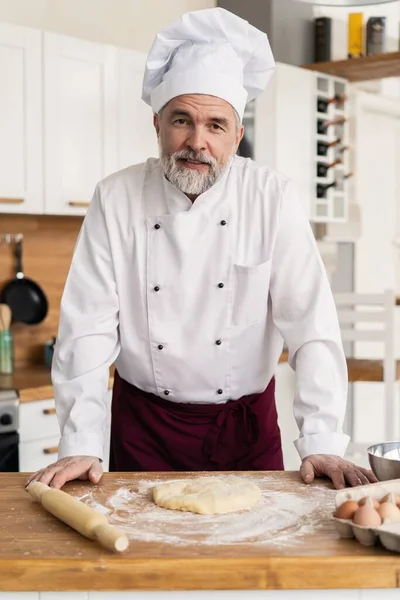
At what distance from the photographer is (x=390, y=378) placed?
3945 millimetres

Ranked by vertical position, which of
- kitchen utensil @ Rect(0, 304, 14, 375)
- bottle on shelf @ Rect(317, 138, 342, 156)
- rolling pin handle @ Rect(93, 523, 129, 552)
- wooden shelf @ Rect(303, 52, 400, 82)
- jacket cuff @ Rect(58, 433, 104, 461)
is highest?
wooden shelf @ Rect(303, 52, 400, 82)

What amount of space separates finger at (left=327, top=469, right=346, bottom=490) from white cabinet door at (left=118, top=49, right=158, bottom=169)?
2.02m

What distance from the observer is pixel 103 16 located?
3732 millimetres

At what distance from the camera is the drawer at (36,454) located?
9.55 feet

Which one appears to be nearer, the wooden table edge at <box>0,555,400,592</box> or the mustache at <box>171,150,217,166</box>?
the wooden table edge at <box>0,555,400,592</box>

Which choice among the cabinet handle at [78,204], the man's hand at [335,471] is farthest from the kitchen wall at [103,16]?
the man's hand at [335,471]

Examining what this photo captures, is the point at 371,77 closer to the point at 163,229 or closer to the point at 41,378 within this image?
the point at 41,378

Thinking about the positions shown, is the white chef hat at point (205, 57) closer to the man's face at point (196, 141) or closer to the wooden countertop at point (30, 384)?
the man's face at point (196, 141)

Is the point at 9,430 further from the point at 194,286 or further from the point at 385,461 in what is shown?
the point at 385,461

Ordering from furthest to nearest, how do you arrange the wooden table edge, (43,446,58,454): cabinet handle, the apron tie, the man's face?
(43,446,58,454): cabinet handle
the apron tie
the man's face
the wooden table edge

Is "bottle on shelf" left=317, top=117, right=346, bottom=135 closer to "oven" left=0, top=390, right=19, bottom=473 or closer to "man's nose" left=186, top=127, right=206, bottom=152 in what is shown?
"oven" left=0, top=390, right=19, bottom=473

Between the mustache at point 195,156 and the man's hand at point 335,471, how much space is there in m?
0.63

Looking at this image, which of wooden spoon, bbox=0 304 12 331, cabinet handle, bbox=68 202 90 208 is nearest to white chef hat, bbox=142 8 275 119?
cabinet handle, bbox=68 202 90 208

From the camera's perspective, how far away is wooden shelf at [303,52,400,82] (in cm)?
400
